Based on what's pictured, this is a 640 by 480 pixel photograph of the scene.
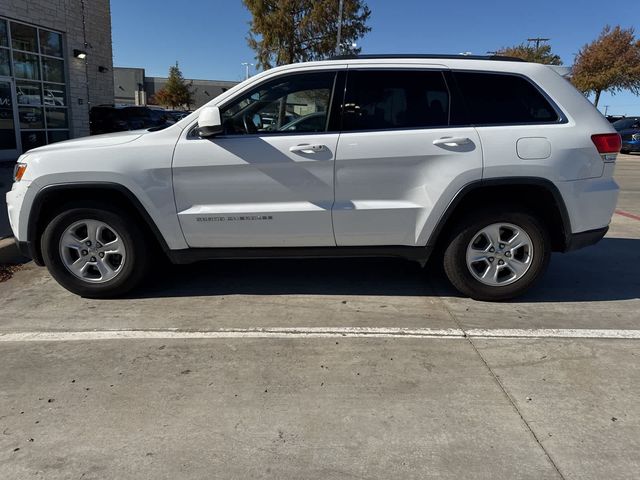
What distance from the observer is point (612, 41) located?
1372 inches

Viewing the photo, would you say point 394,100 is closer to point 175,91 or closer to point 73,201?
point 73,201

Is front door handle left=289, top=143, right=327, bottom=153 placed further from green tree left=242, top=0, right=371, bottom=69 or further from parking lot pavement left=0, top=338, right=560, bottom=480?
green tree left=242, top=0, right=371, bottom=69

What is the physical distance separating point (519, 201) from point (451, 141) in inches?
32.5

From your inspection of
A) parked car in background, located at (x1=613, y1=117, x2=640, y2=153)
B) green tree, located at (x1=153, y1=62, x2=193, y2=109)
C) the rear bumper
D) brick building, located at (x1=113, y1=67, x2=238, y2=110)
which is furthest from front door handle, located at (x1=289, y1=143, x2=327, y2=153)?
brick building, located at (x1=113, y1=67, x2=238, y2=110)

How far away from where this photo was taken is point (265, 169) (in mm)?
4184

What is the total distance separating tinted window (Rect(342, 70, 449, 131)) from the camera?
167 inches

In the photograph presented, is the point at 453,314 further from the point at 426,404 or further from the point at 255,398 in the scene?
the point at 255,398

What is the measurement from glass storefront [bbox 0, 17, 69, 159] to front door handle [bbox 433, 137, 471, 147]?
12.6 m

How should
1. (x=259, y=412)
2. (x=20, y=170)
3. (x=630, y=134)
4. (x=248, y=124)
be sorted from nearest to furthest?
(x=259, y=412) → (x=248, y=124) → (x=20, y=170) → (x=630, y=134)

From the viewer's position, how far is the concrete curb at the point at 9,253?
555cm

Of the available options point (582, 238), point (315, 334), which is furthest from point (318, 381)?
point (582, 238)

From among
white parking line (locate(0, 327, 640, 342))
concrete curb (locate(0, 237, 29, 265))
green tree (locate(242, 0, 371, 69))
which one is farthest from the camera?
green tree (locate(242, 0, 371, 69))

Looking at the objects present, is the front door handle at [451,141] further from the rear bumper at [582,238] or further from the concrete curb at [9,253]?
the concrete curb at [9,253]

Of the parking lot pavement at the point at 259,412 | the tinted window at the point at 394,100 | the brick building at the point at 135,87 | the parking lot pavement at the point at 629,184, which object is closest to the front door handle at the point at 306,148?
the tinted window at the point at 394,100
